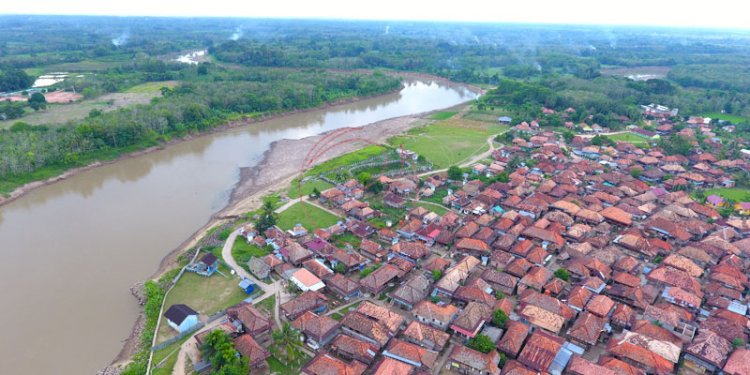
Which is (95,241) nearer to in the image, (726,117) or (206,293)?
(206,293)

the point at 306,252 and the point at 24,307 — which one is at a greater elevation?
the point at 306,252

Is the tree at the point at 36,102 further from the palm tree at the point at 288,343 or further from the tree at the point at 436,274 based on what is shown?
the tree at the point at 436,274

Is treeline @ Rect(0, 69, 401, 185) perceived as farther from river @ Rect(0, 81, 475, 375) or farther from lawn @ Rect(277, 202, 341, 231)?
lawn @ Rect(277, 202, 341, 231)

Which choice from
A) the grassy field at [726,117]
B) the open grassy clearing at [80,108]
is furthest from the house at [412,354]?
the grassy field at [726,117]

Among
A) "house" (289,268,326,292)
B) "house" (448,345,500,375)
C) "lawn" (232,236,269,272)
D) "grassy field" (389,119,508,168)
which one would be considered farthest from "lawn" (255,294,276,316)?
"grassy field" (389,119,508,168)

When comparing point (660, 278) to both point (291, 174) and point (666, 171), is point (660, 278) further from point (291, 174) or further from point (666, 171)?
point (291, 174)

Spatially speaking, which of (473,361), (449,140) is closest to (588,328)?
(473,361)

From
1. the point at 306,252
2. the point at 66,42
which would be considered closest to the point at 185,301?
the point at 306,252

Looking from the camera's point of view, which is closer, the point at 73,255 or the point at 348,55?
the point at 73,255
